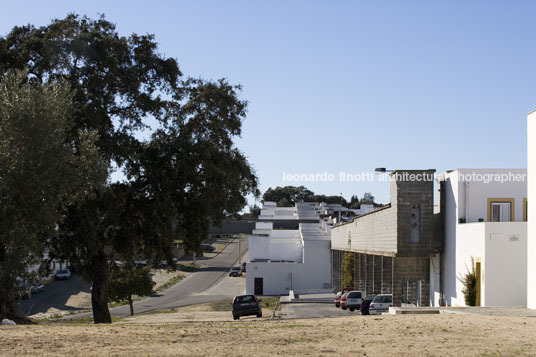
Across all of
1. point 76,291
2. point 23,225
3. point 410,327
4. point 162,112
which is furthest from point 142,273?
point 410,327

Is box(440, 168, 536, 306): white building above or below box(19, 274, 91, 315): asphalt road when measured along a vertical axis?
above

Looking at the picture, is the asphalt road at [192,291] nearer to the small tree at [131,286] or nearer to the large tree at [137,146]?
the small tree at [131,286]

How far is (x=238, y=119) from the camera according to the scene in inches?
1025

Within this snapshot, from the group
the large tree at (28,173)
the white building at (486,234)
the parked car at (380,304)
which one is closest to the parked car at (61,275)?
the parked car at (380,304)

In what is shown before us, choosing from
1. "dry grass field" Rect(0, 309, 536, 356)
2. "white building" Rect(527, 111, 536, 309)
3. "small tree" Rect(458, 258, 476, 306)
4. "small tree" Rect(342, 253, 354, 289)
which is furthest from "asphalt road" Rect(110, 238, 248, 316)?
"dry grass field" Rect(0, 309, 536, 356)

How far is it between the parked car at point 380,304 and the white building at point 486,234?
2226 mm

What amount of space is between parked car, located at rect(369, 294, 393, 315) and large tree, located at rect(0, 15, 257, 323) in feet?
29.9

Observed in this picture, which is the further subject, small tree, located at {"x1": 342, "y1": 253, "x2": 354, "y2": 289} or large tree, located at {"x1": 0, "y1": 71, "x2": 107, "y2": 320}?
small tree, located at {"x1": 342, "y1": 253, "x2": 354, "y2": 289}

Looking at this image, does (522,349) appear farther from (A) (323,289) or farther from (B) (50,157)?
(A) (323,289)

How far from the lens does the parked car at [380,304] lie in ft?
96.6

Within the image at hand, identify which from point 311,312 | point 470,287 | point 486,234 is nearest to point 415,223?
point 470,287

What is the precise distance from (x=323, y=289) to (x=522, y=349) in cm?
4998

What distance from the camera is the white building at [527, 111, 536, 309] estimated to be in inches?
834

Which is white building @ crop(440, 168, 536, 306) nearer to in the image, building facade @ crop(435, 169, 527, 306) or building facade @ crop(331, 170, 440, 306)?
building facade @ crop(435, 169, 527, 306)
